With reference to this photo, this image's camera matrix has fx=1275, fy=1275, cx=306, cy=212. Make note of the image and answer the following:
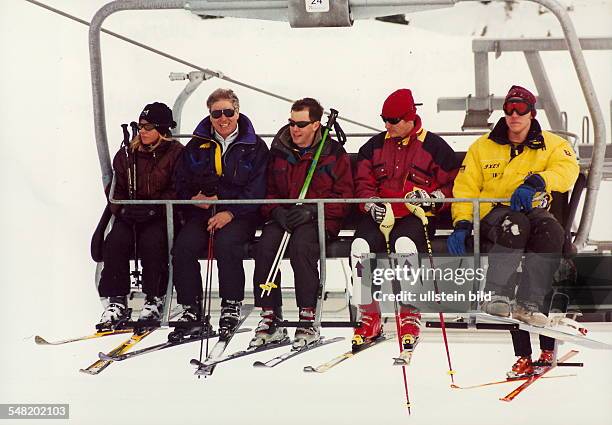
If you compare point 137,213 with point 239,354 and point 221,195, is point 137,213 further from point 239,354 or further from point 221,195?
point 239,354

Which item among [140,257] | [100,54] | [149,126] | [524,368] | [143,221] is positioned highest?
[100,54]

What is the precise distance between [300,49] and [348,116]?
2.81ft

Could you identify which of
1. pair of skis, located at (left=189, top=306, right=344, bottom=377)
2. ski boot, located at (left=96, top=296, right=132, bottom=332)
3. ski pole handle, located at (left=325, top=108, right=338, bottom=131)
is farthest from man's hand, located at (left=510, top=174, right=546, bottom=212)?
ski boot, located at (left=96, top=296, right=132, bottom=332)

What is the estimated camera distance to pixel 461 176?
14.3ft

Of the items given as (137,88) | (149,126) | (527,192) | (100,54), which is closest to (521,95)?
(527,192)

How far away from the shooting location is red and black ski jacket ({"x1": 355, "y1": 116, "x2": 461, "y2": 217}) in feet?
14.6

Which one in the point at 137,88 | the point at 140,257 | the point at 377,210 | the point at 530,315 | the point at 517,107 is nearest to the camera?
the point at 530,315

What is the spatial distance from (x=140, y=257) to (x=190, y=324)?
1.02ft

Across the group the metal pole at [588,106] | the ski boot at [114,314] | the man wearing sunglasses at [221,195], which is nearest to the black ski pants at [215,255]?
the man wearing sunglasses at [221,195]

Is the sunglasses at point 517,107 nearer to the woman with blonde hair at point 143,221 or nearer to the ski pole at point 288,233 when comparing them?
the ski pole at point 288,233

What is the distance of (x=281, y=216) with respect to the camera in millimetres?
4469

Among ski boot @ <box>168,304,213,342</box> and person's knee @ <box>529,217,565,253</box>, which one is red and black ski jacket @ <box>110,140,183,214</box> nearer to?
ski boot @ <box>168,304,213,342</box>

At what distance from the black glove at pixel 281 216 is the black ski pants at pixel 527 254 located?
2.38 feet

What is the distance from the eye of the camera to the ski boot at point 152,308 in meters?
4.53
